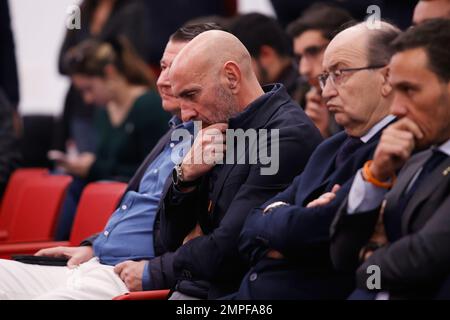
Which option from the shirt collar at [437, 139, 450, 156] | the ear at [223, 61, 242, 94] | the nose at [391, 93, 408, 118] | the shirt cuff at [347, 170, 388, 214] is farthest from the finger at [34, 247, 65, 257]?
the shirt collar at [437, 139, 450, 156]

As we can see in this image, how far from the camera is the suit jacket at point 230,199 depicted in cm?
364

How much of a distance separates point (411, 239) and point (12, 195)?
3.85m

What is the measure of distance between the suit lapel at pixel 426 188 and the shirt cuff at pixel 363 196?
0.35 feet

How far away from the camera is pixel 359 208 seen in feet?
9.87

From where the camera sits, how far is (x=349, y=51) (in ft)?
11.3

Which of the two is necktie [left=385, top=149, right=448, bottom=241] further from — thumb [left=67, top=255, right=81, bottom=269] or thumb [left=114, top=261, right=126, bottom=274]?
thumb [left=67, top=255, right=81, bottom=269]

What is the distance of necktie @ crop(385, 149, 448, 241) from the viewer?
2.98 meters

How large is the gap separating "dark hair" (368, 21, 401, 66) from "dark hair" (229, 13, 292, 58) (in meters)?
2.00

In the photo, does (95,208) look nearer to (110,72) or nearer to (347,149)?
(110,72)

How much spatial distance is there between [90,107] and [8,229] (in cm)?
214

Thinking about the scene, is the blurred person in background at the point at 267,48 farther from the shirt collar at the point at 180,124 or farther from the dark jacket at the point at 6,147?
the dark jacket at the point at 6,147

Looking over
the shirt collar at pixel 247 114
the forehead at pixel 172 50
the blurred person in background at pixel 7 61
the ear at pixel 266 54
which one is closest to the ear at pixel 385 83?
the shirt collar at pixel 247 114

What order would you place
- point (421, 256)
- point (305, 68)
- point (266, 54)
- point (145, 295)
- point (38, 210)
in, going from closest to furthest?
point (421, 256)
point (145, 295)
point (305, 68)
point (266, 54)
point (38, 210)

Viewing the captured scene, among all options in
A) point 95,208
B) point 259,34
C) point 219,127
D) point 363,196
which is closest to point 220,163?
point 219,127
